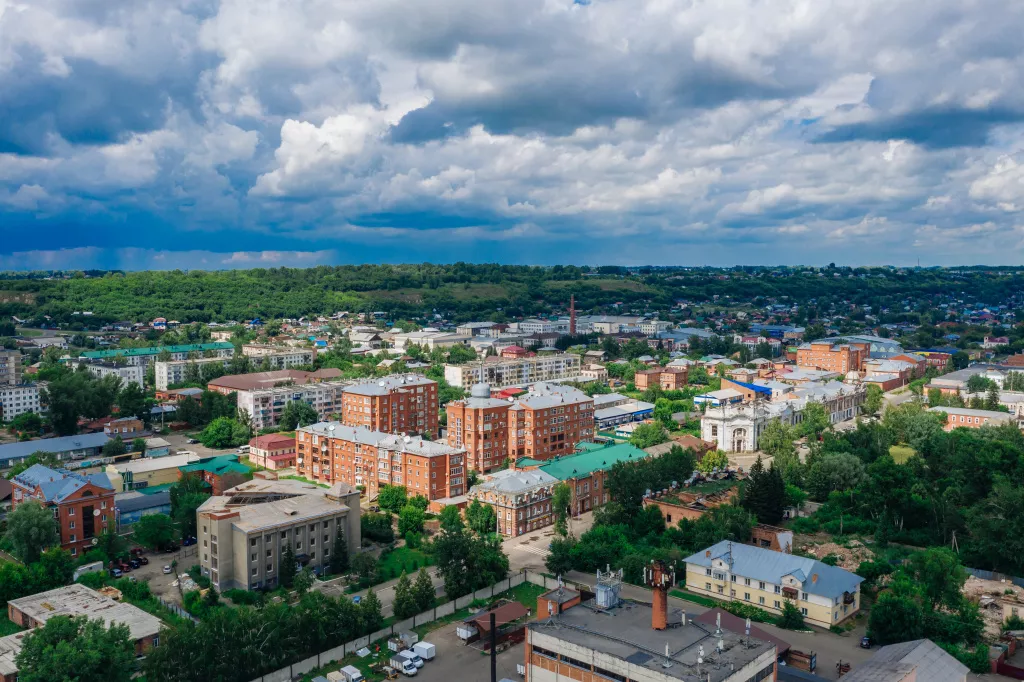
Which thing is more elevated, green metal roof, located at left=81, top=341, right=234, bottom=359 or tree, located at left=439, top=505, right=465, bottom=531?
green metal roof, located at left=81, top=341, right=234, bottom=359

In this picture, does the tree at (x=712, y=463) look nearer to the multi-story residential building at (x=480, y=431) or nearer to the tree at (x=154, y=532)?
the multi-story residential building at (x=480, y=431)

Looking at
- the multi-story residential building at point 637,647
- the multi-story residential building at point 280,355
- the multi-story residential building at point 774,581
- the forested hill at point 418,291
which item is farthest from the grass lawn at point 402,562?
the forested hill at point 418,291

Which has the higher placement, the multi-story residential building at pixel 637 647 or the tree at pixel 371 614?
the multi-story residential building at pixel 637 647

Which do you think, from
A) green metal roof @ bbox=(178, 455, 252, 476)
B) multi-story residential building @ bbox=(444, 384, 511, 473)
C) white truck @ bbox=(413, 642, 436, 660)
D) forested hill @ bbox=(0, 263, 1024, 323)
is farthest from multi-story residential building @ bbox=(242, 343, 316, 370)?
white truck @ bbox=(413, 642, 436, 660)

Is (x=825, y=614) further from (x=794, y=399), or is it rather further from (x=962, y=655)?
(x=794, y=399)

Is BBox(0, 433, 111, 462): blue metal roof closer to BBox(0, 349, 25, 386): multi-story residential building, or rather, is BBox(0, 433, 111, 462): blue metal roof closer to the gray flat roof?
BBox(0, 349, 25, 386): multi-story residential building

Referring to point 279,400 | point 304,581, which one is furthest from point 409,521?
point 279,400
